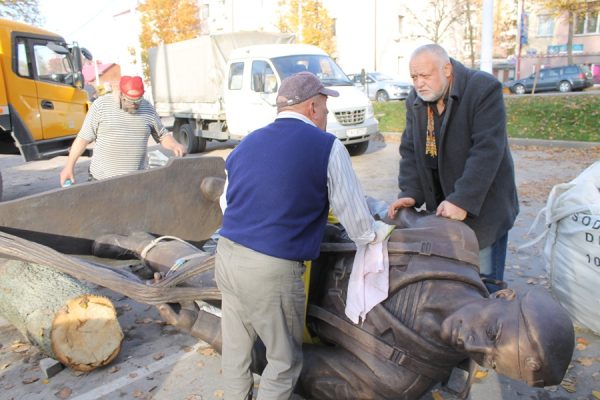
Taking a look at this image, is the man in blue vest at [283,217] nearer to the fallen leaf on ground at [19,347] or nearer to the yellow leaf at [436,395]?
the yellow leaf at [436,395]

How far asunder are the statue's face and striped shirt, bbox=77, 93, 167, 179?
353cm

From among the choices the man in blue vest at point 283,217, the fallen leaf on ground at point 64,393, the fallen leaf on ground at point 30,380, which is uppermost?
the man in blue vest at point 283,217

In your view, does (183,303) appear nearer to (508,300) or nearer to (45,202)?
(45,202)

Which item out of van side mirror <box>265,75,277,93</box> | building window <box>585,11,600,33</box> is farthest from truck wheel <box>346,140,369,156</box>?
building window <box>585,11,600,33</box>

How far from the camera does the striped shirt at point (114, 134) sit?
458cm

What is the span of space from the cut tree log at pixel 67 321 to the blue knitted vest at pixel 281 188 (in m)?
1.64

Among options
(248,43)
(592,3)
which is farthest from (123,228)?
(592,3)

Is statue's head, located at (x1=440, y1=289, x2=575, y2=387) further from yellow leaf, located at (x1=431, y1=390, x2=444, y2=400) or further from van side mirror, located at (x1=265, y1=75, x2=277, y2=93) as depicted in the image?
van side mirror, located at (x1=265, y1=75, x2=277, y2=93)

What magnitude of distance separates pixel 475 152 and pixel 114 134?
10.6ft

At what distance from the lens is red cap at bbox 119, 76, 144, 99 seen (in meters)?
4.44

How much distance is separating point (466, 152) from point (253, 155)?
1.34 m

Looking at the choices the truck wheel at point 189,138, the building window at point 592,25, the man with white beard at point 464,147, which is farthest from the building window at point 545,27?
the man with white beard at point 464,147

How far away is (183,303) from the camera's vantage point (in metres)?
3.07

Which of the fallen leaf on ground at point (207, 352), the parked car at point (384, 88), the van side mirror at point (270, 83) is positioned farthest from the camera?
the parked car at point (384, 88)
